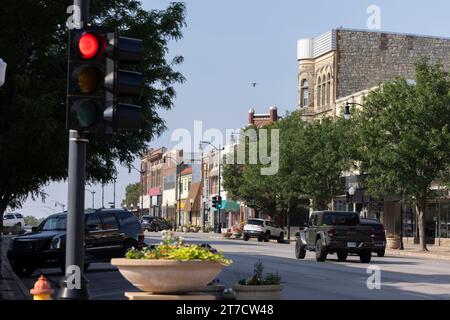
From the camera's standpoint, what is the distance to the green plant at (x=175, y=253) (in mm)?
10648

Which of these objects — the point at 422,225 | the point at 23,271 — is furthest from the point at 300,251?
the point at 422,225

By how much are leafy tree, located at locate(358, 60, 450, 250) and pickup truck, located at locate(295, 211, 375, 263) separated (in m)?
13.8

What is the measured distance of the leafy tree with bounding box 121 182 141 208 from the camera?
17126cm

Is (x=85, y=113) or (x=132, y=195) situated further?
(x=132, y=195)

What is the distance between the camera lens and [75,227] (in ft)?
32.1

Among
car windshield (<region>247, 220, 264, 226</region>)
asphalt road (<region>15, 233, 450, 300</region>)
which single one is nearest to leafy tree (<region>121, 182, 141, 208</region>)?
car windshield (<region>247, 220, 264, 226</region>)

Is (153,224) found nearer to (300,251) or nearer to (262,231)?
(262,231)

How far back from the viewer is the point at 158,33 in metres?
21.5

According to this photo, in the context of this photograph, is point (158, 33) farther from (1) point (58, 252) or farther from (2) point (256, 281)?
(2) point (256, 281)

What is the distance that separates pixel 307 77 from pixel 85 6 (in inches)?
2643

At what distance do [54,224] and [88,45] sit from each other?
17805mm

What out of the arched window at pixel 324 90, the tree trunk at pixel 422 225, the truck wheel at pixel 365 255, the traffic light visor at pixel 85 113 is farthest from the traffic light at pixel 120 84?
the arched window at pixel 324 90

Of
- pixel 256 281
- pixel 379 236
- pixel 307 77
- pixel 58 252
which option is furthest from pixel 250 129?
pixel 256 281

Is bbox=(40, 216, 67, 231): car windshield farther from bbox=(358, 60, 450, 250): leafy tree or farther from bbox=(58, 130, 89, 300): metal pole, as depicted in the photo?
bbox=(358, 60, 450, 250): leafy tree
